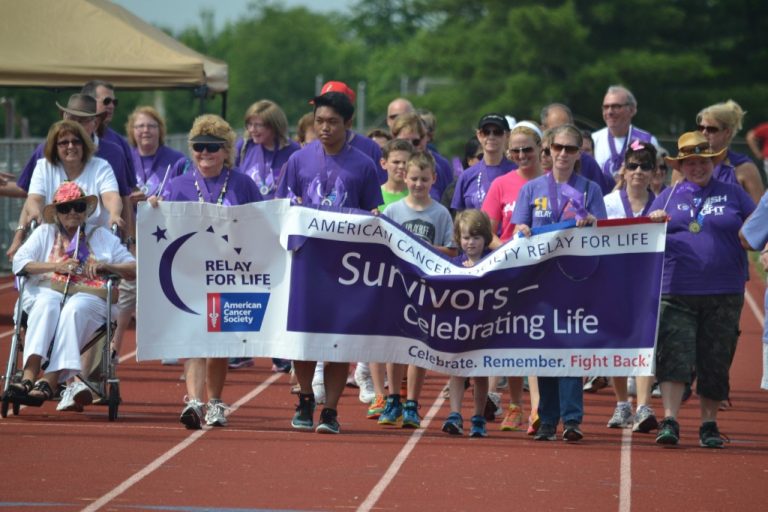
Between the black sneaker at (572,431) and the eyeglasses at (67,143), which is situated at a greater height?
the eyeglasses at (67,143)

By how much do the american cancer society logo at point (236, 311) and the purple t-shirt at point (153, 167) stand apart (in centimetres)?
346

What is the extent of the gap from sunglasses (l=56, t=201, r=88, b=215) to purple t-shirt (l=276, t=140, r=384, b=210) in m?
1.22

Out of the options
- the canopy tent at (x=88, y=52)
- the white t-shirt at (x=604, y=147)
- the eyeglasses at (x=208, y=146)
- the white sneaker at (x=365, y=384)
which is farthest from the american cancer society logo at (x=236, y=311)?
the canopy tent at (x=88, y=52)

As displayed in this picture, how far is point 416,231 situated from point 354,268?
86 centimetres

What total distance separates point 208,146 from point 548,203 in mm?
2058

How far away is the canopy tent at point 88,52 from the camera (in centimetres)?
1795

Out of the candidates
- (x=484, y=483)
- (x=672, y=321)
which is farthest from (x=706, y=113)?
(x=484, y=483)

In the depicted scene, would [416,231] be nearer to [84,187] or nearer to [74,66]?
[84,187]

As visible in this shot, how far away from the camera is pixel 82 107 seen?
1267 cm

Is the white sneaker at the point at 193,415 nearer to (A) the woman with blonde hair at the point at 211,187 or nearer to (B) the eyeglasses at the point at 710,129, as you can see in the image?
(A) the woman with blonde hair at the point at 211,187

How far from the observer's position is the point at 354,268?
10727mm

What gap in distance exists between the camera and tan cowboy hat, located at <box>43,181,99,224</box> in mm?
11320

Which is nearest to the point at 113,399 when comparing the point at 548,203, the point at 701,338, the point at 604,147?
the point at 548,203

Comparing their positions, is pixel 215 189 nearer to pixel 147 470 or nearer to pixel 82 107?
pixel 82 107
